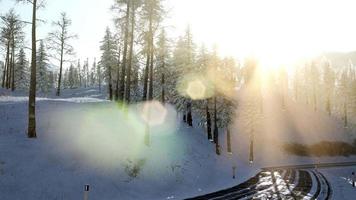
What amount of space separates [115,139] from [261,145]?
46763mm

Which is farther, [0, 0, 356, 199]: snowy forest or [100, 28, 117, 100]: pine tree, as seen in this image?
[100, 28, 117, 100]: pine tree

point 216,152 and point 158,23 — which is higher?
point 158,23

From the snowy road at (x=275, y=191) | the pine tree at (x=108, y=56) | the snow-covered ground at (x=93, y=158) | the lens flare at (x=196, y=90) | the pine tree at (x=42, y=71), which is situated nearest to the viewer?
the snow-covered ground at (x=93, y=158)

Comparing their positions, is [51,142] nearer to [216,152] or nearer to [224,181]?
[224,181]

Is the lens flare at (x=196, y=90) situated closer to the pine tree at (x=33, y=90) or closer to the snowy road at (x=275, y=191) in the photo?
the snowy road at (x=275, y=191)

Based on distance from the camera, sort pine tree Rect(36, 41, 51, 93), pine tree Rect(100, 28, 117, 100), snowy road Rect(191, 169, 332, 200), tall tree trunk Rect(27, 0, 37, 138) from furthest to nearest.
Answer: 1. pine tree Rect(36, 41, 51, 93)
2. pine tree Rect(100, 28, 117, 100)
3. snowy road Rect(191, 169, 332, 200)
4. tall tree trunk Rect(27, 0, 37, 138)

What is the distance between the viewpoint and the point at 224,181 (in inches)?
1194

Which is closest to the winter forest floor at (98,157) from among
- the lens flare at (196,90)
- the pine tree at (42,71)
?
the lens flare at (196,90)

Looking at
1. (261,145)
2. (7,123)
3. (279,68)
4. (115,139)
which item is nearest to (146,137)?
(115,139)

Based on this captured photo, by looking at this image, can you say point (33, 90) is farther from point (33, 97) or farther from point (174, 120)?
point (174, 120)

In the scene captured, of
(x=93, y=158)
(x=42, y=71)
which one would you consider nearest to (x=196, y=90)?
(x=93, y=158)

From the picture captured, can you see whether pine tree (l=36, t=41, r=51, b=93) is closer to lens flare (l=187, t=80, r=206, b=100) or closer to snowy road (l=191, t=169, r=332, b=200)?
lens flare (l=187, t=80, r=206, b=100)

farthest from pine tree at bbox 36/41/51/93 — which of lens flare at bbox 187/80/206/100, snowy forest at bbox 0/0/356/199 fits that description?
lens flare at bbox 187/80/206/100

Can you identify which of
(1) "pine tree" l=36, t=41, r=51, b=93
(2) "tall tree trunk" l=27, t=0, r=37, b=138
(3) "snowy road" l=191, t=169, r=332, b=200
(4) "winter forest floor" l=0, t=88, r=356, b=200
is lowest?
(3) "snowy road" l=191, t=169, r=332, b=200
